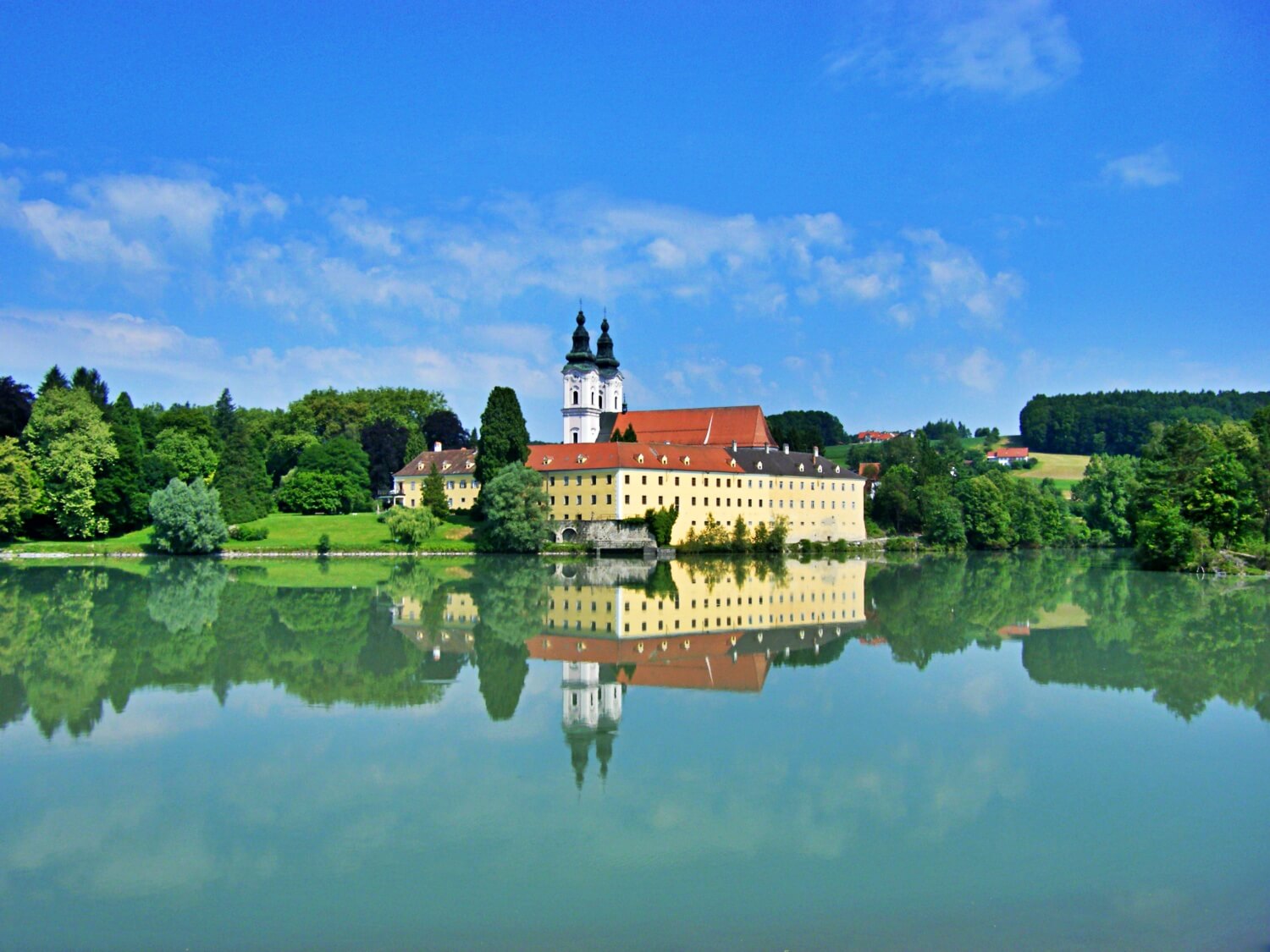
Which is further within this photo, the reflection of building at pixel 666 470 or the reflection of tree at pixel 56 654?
the reflection of building at pixel 666 470

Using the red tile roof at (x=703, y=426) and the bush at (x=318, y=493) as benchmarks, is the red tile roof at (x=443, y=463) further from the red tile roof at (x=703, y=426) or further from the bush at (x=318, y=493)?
the red tile roof at (x=703, y=426)

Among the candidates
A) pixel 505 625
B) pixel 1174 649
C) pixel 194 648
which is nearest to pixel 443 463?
pixel 505 625

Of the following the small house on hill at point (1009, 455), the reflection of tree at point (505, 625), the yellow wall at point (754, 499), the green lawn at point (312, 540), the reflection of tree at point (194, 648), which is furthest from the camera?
the small house on hill at point (1009, 455)

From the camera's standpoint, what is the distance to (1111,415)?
126812 mm

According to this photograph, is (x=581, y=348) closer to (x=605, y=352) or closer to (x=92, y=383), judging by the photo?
(x=605, y=352)

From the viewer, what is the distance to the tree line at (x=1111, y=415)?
124250mm

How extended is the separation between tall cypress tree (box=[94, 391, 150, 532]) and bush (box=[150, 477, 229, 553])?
14.9 ft

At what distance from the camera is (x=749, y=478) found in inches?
2756

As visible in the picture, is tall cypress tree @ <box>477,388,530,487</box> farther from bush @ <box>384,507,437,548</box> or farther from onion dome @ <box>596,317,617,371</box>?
onion dome @ <box>596,317,617,371</box>

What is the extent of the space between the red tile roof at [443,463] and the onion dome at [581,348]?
11509 mm

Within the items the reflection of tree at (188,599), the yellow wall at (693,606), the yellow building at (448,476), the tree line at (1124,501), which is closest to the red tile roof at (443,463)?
the yellow building at (448,476)

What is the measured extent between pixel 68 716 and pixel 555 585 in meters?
24.5

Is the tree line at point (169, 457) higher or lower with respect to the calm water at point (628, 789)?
higher

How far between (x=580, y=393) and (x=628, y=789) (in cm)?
7187
